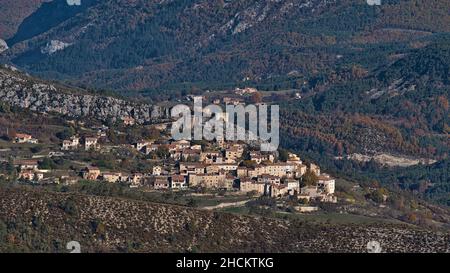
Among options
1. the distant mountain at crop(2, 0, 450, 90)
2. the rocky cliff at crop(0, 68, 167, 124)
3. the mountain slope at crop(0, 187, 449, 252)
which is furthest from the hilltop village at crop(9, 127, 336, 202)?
the distant mountain at crop(2, 0, 450, 90)

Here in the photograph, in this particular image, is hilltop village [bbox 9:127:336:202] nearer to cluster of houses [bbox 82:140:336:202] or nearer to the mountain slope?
cluster of houses [bbox 82:140:336:202]

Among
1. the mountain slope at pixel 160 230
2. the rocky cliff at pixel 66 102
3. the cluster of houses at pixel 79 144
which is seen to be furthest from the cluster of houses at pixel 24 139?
the mountain slope at pixel 160 230

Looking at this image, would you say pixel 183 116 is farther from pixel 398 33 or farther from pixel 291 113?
pixel 398 33

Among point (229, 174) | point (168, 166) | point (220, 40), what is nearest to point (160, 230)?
point (229, 174)

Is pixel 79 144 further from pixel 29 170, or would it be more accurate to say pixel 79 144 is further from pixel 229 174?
pixel 229 174
